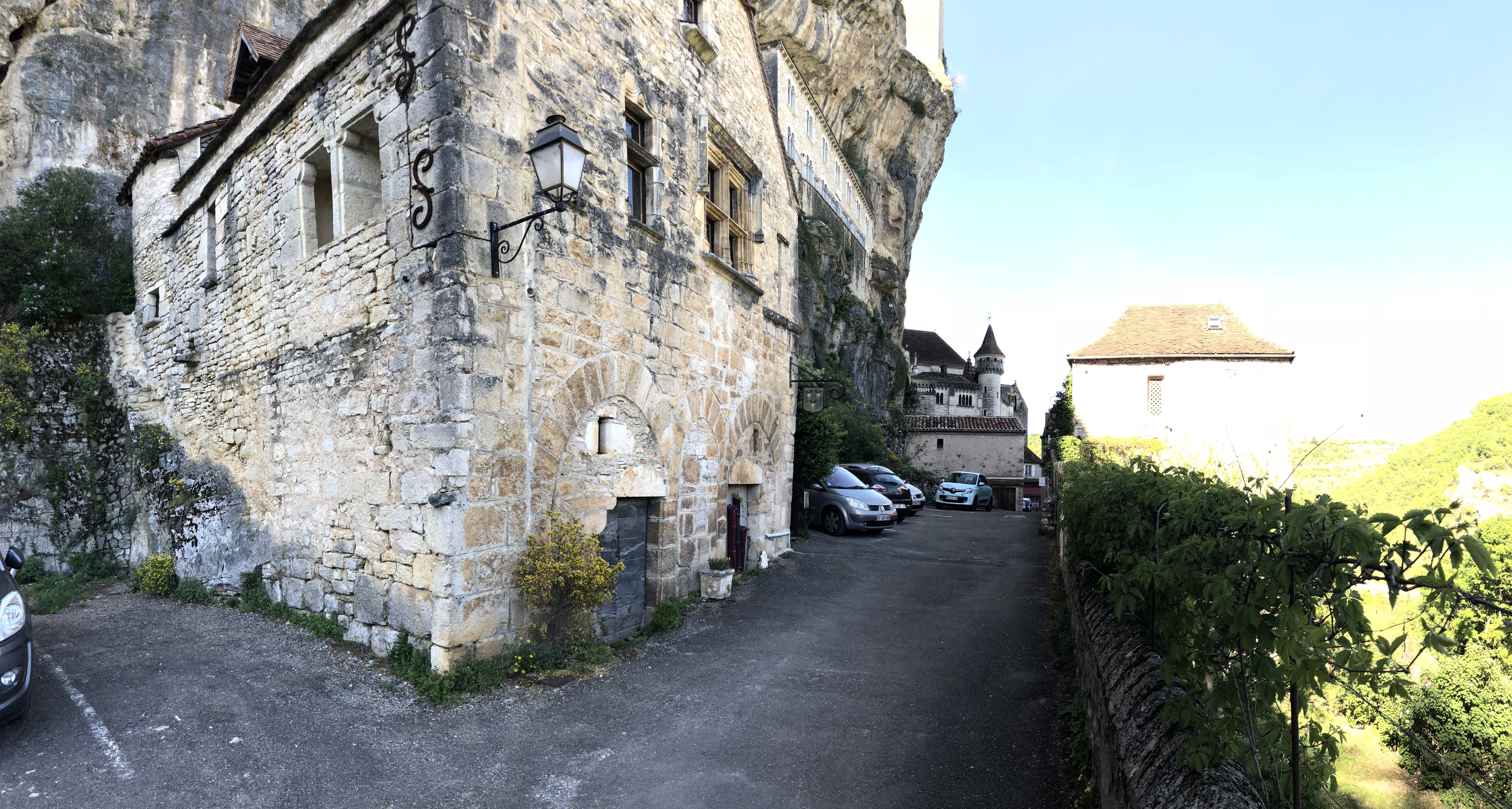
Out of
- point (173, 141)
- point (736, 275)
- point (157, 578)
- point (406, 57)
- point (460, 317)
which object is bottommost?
point (157, 578)

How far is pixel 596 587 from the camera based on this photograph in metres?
6.04

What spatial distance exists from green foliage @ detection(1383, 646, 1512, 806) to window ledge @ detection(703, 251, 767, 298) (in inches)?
441

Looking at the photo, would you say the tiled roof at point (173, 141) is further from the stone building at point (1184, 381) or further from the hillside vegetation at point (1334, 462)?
the stone building at point (1184, 381)

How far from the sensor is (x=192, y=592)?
823cm

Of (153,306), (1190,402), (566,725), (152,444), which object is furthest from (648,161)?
(1190,402)

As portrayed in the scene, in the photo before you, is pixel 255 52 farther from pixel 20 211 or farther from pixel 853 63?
pixel 853 63

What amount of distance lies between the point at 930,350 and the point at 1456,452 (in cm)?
3999

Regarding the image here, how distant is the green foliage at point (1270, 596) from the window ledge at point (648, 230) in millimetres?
5592

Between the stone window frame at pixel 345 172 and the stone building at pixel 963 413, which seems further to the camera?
the stone building at pixel 963 413

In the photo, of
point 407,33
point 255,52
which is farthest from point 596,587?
point 255,52

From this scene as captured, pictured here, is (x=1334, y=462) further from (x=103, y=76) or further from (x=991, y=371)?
(x=991, y=371)

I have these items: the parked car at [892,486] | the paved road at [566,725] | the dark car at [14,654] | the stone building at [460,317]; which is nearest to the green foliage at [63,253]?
the stone building at [460,317]

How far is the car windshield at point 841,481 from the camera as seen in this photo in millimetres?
14820

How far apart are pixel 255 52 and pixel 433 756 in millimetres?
10030
